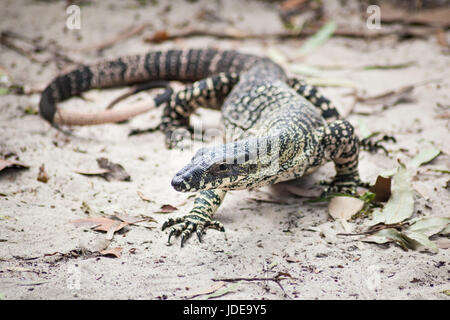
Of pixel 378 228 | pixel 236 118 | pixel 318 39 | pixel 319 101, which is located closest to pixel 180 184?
pixel 378 228

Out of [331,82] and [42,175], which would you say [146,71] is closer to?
[331,82]

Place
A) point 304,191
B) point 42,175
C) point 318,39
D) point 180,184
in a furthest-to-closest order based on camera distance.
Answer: point 318,39, point 304,191, point 42,175, point 180,184

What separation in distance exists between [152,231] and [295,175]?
1.58 meters

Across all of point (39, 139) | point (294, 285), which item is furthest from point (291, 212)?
point (39, 139)

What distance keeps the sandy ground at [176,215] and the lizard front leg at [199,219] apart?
92 mm

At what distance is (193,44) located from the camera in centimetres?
903

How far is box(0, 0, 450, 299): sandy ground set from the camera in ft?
11.4

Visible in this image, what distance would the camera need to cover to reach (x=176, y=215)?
4.71 m

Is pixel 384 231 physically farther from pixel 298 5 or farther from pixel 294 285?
pixel 298 5

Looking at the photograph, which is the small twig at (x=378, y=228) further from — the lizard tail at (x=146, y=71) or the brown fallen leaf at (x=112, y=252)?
the lizard tail at (x=146, y=71)

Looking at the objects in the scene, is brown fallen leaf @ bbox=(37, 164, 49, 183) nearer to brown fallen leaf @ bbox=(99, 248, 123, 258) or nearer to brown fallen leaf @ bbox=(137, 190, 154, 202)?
brown fallen leaf @ bbox=(137, 190, 154, 202)

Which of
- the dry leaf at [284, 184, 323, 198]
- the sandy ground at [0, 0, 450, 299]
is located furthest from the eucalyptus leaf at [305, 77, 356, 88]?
the dry leaf at [284, 184, 323, 198]

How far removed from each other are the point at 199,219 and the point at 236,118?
1818 millimetres

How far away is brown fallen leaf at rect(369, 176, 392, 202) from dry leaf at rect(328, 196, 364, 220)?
0.20 meters
